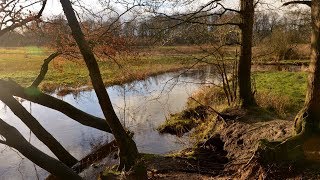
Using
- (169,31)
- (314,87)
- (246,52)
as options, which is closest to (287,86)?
(246,52)

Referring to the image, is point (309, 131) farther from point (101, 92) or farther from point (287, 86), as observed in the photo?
point (287, 86)

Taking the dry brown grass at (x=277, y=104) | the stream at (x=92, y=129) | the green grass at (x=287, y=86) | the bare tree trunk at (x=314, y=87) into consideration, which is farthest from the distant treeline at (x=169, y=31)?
the green grass at (x=287, y=86)

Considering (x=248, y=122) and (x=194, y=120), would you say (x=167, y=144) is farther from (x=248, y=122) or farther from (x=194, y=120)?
(x=248, y=122)

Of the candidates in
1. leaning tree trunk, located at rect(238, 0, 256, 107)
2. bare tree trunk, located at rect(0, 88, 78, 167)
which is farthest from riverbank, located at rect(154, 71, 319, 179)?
bare tree trunk, located at rect(0, 88, 78, 167)

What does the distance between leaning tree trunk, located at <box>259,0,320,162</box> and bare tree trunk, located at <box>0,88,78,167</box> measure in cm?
659

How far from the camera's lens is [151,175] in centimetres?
839

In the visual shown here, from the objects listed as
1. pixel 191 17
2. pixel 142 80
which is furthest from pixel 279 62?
pixel 191 17

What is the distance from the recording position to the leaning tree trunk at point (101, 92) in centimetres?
708

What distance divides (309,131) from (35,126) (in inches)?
299

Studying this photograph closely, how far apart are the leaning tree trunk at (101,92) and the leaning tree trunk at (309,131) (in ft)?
9.46

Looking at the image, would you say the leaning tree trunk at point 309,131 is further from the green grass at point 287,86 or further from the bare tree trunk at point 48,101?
the green grass at point 287,86

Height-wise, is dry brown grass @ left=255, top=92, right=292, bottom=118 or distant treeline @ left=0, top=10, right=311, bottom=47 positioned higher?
distant treeline @ left=0, top=10, right=311, bottom=47

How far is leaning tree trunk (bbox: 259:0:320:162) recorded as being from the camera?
6.73m

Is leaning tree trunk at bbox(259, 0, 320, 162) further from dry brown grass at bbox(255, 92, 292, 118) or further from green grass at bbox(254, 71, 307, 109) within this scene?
green grass at bbox(254, 71, 307, 109)
